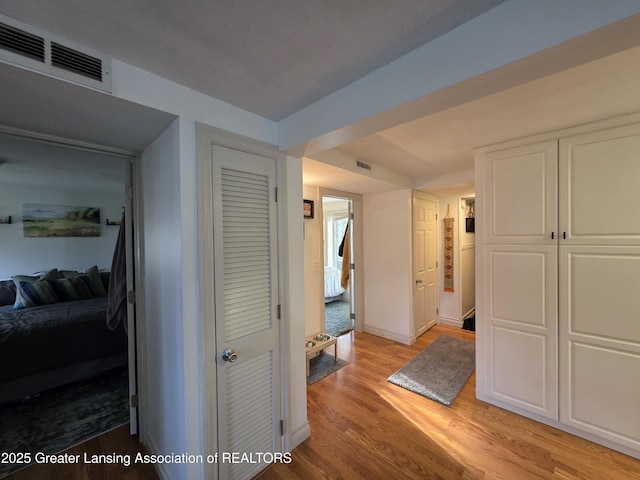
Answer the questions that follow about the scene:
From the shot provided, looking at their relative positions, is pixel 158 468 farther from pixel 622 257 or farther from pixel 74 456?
pixel 622 257

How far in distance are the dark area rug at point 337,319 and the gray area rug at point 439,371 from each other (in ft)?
4.22

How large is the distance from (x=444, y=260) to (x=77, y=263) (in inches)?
227

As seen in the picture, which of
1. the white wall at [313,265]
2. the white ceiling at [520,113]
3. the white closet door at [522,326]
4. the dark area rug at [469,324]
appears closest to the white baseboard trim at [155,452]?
the white wall at [313,265]

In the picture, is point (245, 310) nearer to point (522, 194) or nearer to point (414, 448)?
point (414, 448)

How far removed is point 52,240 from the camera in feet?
11.6

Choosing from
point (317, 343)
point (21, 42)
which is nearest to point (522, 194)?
point (317, 343)

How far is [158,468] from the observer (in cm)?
163

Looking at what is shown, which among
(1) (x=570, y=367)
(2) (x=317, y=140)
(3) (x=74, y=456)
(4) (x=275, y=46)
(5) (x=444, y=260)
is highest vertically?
(4) (x=275, y=46)

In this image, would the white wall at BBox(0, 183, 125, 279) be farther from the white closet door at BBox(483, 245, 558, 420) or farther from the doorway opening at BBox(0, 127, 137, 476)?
the white closet door at BBox(483, 245, 558, 420)

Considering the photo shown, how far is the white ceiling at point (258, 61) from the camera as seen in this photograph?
871 mm

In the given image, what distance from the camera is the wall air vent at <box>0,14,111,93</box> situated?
34.9 inches

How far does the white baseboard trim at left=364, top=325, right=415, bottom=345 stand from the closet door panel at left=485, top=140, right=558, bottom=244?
6.46 ft

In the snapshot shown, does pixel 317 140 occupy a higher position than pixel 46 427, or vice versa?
pixel 317 140

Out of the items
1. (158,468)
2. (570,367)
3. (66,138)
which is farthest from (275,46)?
(570,367)
